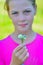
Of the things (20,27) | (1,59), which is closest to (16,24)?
(20,27)

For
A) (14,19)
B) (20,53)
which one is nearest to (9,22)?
(14,19)

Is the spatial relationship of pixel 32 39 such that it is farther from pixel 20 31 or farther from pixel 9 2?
pixel 9 2

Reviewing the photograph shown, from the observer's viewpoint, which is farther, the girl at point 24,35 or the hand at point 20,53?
the girl at point 24,35

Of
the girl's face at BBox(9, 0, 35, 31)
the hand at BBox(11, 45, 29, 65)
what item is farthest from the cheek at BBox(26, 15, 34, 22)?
the hand at BBox(11, 45, 29, 65)

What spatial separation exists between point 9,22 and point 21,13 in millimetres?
72

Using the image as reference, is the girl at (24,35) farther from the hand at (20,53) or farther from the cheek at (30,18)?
the hand at (20,53)

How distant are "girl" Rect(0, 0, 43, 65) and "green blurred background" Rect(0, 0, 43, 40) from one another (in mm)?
23

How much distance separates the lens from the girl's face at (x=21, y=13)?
0.69 meters

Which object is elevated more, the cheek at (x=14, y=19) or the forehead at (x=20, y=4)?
the forehead at (x=20, y=4)

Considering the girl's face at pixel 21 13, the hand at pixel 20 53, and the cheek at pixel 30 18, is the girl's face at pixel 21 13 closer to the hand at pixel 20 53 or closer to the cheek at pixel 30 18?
→ the cheek at pixel 30 18

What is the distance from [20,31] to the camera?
0.71 m

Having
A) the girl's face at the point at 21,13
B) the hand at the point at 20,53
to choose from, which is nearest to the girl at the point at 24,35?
the girl's face at the point at 21,13

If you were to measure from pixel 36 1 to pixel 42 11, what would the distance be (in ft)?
0.14

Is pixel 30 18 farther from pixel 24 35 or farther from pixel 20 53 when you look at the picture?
pixel 20 53
